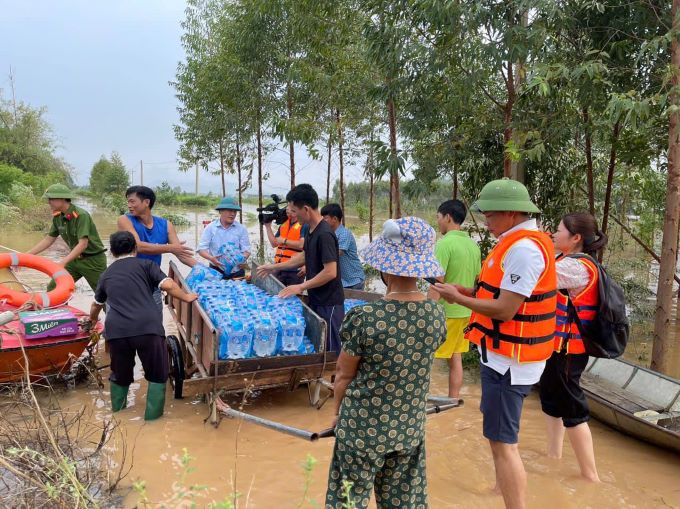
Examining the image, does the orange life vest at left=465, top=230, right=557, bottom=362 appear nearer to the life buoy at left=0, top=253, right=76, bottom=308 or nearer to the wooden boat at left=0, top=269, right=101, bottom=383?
the wooden boat at left=0, top=269, right=101, bottom=383

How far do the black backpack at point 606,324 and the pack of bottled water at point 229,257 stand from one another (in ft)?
12.6

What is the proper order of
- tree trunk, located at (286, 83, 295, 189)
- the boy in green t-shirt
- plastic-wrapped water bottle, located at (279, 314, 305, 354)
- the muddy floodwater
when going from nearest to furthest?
the muddy floodwater
plastic-wrapped water bottle, located at (279, 314, 305, 354)
the boy in green t-shirt
tree trunk, located at (286, 83, 295, 189)

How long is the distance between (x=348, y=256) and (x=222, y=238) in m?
1.49

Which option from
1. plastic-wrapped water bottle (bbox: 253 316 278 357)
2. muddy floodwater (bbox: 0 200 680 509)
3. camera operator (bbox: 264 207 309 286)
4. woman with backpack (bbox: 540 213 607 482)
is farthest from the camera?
camera operator (bbox: 264 207 309 286)

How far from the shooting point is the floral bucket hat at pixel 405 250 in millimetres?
2123

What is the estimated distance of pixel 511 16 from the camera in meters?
5.31

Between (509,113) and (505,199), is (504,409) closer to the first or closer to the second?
(505,199)

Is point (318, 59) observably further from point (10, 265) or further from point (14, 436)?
point (14, 436)

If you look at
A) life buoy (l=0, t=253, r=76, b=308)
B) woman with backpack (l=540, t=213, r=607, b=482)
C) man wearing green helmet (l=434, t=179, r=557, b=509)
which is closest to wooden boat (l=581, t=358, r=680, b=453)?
woman with backpack (l=540, t=213, r=607, b=482)

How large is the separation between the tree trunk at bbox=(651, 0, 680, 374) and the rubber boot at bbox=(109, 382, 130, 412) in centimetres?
488

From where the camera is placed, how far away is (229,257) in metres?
5.97

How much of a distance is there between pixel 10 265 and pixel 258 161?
8.90 m

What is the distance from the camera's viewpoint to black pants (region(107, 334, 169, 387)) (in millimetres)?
4066

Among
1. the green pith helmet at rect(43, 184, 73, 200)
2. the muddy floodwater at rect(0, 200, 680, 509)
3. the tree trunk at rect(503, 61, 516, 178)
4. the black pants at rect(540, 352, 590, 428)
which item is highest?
the tree trunk at rect(503, 61, 516, 178)
